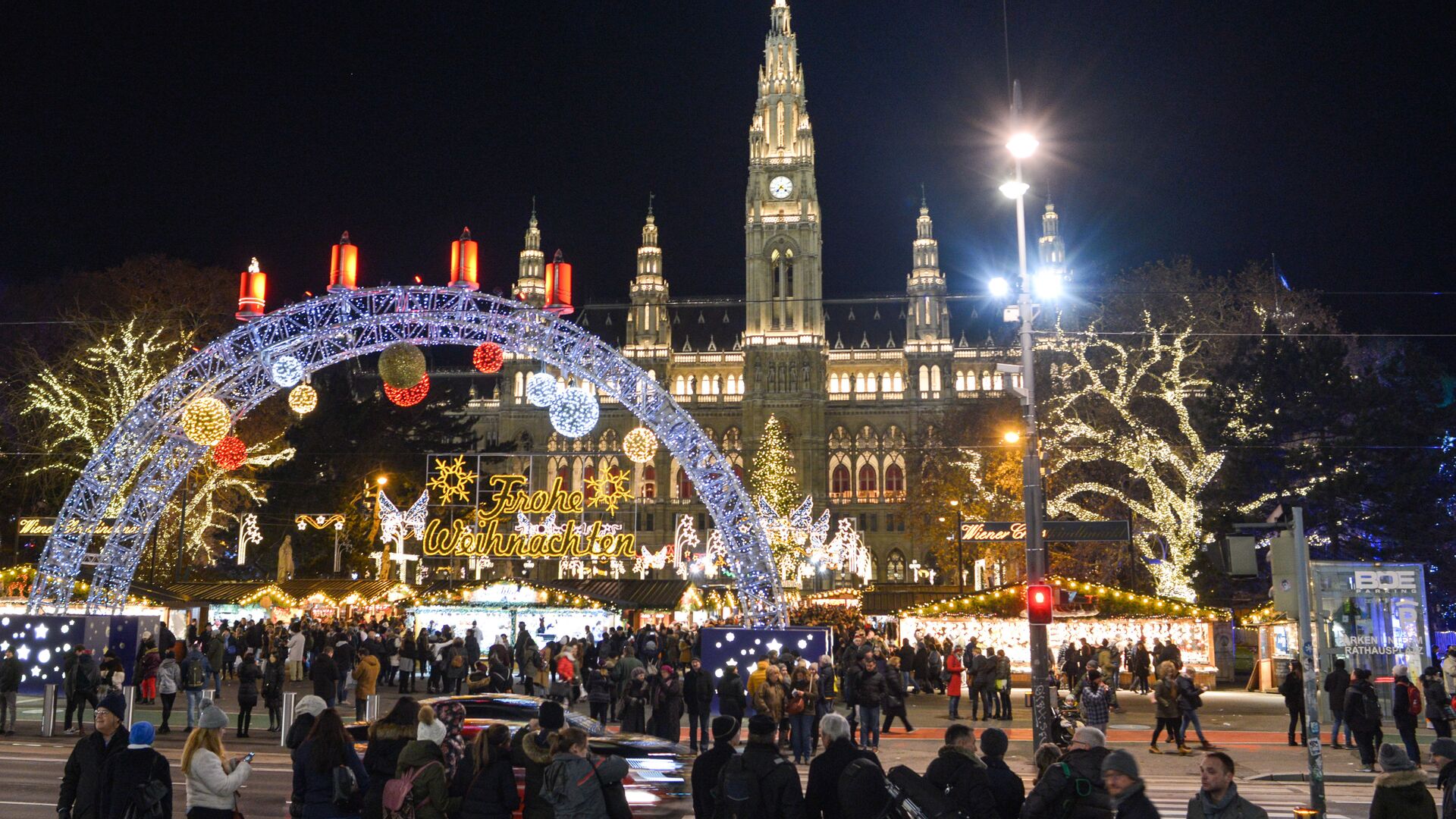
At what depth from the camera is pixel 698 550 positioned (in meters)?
84.4

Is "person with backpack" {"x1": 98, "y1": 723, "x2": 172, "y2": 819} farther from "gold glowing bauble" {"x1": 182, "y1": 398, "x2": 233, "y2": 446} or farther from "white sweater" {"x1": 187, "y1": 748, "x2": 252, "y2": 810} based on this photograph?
"gold glowing bauble" {"x1": 182, "y1": 398, "x2": 233, "y2": 446}

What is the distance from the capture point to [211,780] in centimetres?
673

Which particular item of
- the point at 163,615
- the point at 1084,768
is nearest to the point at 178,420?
the point at 163,615

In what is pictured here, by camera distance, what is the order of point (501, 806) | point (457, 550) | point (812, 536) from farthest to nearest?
point (812, 536), point (457, 550), point (501, 806)

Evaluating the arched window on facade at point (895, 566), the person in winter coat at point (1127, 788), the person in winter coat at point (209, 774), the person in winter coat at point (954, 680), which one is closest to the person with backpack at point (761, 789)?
the person in winter coat at point (1127, 788)

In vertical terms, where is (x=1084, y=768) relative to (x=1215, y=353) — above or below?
below

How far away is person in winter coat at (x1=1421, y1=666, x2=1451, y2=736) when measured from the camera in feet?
52.4

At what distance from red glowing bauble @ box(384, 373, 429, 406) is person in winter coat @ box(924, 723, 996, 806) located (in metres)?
18.5

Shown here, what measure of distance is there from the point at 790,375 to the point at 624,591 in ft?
177

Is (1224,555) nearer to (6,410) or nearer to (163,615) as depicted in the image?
(163,615)

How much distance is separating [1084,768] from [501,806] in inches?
128

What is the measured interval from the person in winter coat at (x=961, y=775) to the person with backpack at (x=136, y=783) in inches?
167

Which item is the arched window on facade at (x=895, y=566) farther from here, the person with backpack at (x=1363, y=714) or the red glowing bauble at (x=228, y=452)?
the person with backpack at (x=1363, y=714)

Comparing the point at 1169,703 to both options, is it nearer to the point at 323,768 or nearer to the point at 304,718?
the point at 304,718
